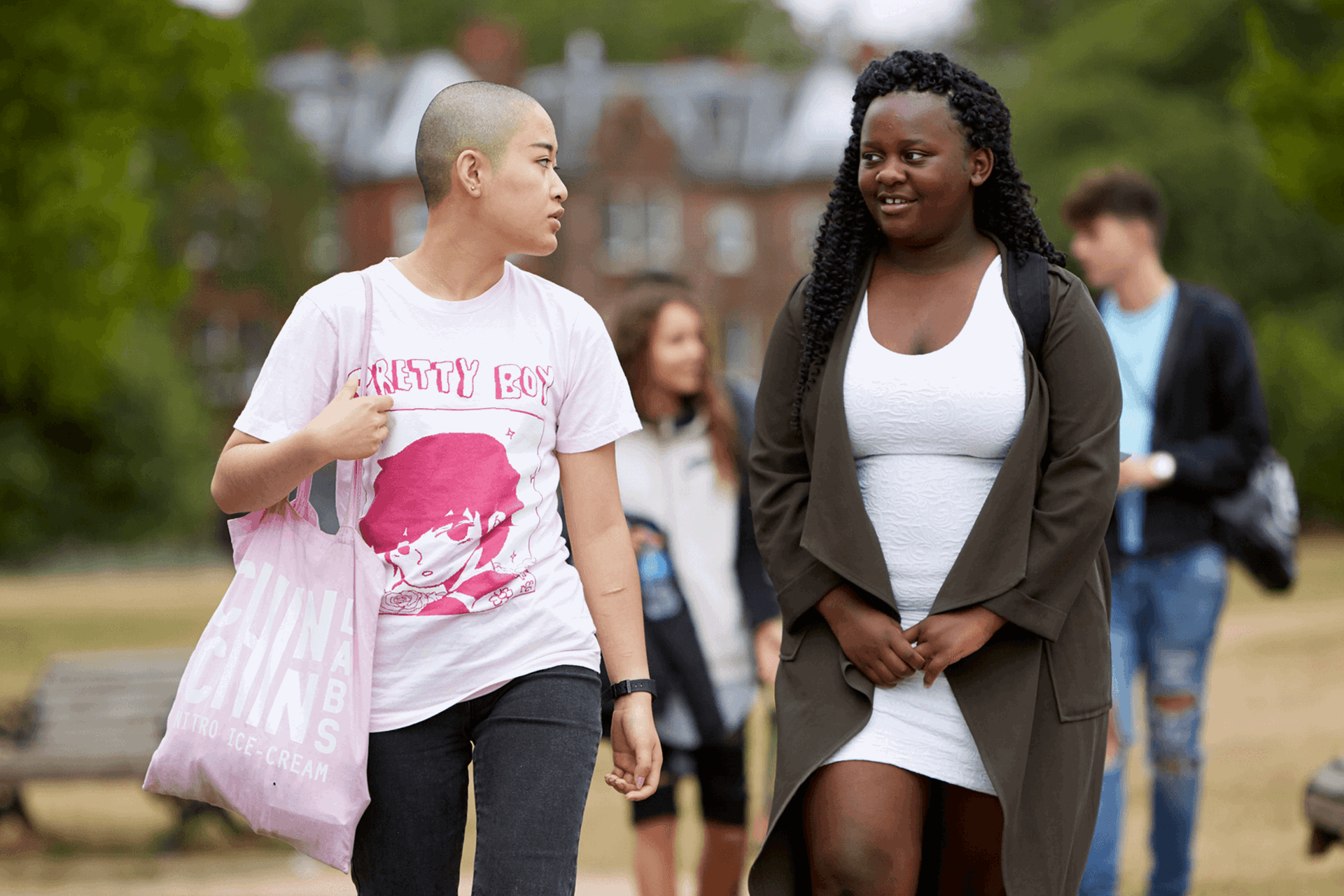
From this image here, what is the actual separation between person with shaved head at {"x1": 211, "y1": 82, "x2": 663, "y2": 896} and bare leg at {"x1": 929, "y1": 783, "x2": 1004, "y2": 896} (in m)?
0.63

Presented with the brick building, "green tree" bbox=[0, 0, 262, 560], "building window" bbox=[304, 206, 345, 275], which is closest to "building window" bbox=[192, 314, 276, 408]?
"building window" bbox=[304, 206, 345, 275]

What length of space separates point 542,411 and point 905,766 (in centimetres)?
100

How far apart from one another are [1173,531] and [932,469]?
253cm

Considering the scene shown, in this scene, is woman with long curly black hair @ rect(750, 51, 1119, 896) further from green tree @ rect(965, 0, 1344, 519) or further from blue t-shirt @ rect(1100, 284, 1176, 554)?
green tree @ rect(965, 0, 1344, 519)

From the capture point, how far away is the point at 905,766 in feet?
9.95

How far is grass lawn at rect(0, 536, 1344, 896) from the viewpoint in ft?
23.3

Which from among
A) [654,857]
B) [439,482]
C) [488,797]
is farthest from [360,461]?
[654,857]

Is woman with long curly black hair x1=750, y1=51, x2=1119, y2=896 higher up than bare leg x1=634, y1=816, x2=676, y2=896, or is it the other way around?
woman with long curly black hair x1=750, y1=51, x2=1119, y2=896

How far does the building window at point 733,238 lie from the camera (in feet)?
148

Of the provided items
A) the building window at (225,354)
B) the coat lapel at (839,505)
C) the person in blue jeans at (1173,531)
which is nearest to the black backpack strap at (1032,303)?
the coat lapel at (839,505)

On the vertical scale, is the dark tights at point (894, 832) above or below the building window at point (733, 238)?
below

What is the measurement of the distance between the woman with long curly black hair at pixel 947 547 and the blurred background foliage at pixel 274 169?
15639 mm

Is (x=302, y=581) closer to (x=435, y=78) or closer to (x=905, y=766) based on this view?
(x=905, y=766)

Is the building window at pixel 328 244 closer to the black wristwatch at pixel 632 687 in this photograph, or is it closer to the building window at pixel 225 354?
the building window at pixel 225 354
